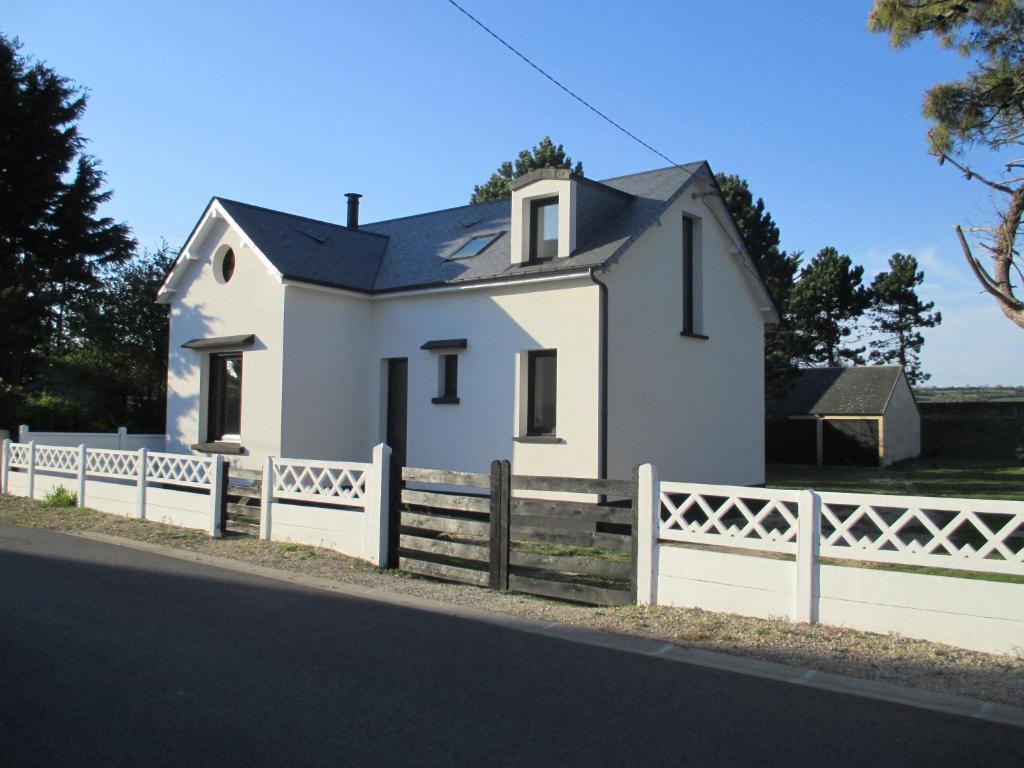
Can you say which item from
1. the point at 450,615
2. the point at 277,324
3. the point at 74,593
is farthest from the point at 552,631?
the point at 277,324

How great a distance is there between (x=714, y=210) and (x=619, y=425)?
605 cm

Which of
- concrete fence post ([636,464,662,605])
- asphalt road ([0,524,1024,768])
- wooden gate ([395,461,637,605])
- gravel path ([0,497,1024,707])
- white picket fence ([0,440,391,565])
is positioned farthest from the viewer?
white picket fence ([0,440,391,565])

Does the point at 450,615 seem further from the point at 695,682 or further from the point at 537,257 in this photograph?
the point at 537,257

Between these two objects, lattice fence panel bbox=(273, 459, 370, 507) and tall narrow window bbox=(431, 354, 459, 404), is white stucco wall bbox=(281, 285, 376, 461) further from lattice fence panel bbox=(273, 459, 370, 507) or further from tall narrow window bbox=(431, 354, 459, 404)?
lattice fence panel bbox=(273, 459, 370, 507)

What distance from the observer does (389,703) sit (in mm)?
5461

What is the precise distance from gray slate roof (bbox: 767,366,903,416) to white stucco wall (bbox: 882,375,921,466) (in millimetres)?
484

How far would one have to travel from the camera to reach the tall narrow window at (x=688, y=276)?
17.7 m

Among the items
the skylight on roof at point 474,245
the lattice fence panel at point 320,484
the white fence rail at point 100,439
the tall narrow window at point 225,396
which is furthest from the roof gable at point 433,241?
the lattice fence panel at point 320,484

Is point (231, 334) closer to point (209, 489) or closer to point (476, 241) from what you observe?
point (209, 489)

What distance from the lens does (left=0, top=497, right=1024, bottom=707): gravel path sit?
6129mm

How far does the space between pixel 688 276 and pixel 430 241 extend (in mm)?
6077

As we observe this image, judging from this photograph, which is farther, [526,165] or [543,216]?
[526,165]

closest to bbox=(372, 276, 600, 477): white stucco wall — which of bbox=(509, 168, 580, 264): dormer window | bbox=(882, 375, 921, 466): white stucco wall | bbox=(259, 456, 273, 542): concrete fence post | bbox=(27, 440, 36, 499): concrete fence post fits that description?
bbox=(509, 168, 580, 264): dormer window

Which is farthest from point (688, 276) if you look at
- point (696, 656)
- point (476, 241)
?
point (696, 656)
